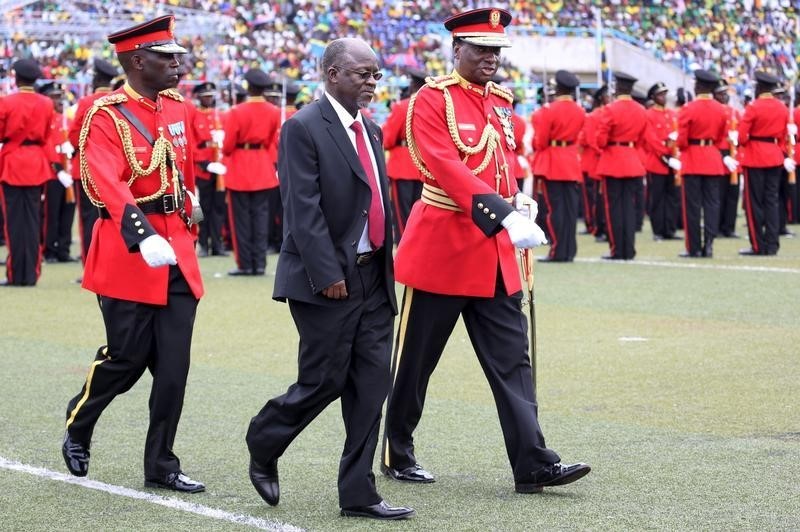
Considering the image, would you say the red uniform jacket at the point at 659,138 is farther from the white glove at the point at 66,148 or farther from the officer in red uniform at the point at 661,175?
the white glove at the point at 66,148

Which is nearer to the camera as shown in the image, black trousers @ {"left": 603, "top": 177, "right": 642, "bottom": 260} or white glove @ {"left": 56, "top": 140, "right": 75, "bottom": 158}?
white glove @ {"left": 56, "top": 140, "right": 75, "bottom": 158}

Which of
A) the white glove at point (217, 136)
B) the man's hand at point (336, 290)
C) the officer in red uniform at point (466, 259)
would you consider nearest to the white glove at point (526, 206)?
the officer in red uniform at point (466, 259)

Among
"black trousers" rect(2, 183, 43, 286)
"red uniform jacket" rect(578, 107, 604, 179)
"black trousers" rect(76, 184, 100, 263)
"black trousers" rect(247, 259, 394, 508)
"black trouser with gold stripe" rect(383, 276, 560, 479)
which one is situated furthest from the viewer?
"red uniform jacket" rect(578, 107, 604, 179)

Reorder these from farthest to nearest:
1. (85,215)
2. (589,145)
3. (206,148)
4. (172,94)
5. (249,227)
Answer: (589,145) → (206,148) → (249,227) → (85,215) → (172,94)

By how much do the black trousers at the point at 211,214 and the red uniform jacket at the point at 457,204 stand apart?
35.9 feet

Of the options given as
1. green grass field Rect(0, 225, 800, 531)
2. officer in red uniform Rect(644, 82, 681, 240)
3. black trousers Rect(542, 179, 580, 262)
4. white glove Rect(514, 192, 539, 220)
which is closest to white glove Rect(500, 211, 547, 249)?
white glove Rect(514, 192, 539, 220)

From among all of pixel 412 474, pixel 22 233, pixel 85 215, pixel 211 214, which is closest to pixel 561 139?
pixel 211 214

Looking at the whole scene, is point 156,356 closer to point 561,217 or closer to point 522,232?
point 522,232

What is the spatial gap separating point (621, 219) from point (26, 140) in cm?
608

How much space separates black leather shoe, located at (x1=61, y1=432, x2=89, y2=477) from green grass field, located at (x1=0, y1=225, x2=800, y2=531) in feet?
0.24

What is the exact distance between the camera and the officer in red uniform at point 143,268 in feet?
18.7

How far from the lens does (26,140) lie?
13312mm

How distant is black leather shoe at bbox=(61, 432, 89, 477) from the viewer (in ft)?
19.1

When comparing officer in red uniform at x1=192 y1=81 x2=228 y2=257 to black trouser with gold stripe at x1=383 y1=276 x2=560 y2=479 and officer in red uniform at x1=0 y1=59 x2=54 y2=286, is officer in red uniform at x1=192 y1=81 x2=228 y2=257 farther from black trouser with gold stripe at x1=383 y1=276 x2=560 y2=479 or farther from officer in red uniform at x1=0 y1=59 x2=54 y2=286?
black trouser with gold stripe at x1=383 y1=276 x2=560 y2=479
